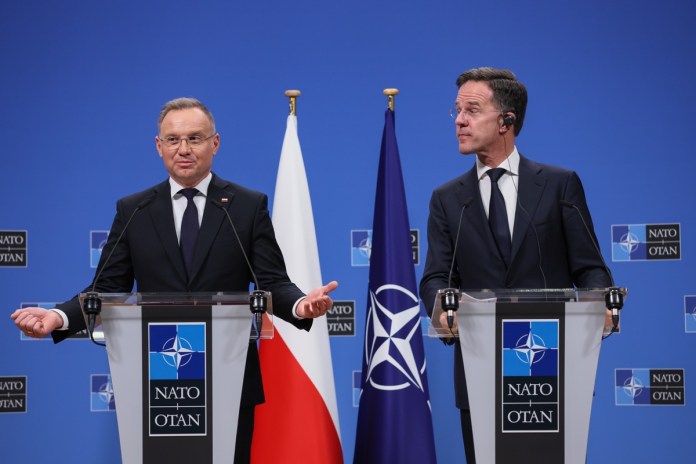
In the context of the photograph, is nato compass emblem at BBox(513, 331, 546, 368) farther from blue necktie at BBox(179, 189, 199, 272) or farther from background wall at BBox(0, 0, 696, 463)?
background wall at BBox(0, 0, 696, 463)

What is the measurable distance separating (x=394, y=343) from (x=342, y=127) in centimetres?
147

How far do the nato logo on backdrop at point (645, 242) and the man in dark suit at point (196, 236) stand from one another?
2275 mm

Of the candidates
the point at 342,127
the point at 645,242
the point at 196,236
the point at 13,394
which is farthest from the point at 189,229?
the point at 645,242

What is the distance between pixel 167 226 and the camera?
3152 mm

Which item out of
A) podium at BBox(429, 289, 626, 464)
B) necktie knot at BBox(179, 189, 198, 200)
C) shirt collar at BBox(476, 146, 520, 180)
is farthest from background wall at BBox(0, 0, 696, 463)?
podium at BBox(429, 289, 626, 464)

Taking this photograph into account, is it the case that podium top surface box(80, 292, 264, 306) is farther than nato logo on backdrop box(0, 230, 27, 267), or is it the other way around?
nato logo on backdrop box(0, 230, 27, 267)

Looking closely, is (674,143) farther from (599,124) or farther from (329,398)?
(329,398)

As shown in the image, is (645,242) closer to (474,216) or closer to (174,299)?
(474,216)

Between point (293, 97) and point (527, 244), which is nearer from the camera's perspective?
point (527, 244)

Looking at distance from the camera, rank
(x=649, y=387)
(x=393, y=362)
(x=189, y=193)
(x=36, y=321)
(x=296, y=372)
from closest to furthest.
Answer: (x=36, y=321) → (x=189, y=193) → (x=393, y=362) → (x=296, y=372) → (x=649, y=387)

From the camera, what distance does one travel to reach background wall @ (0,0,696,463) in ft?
15.5

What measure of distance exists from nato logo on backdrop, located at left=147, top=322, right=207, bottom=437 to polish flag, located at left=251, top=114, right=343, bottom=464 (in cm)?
156

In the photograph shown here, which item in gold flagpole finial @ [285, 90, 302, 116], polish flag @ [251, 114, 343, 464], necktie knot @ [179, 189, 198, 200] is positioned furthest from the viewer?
gold flagpole finial @ [285, 90, 302, 116]

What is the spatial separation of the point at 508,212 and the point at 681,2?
2.39 metres
